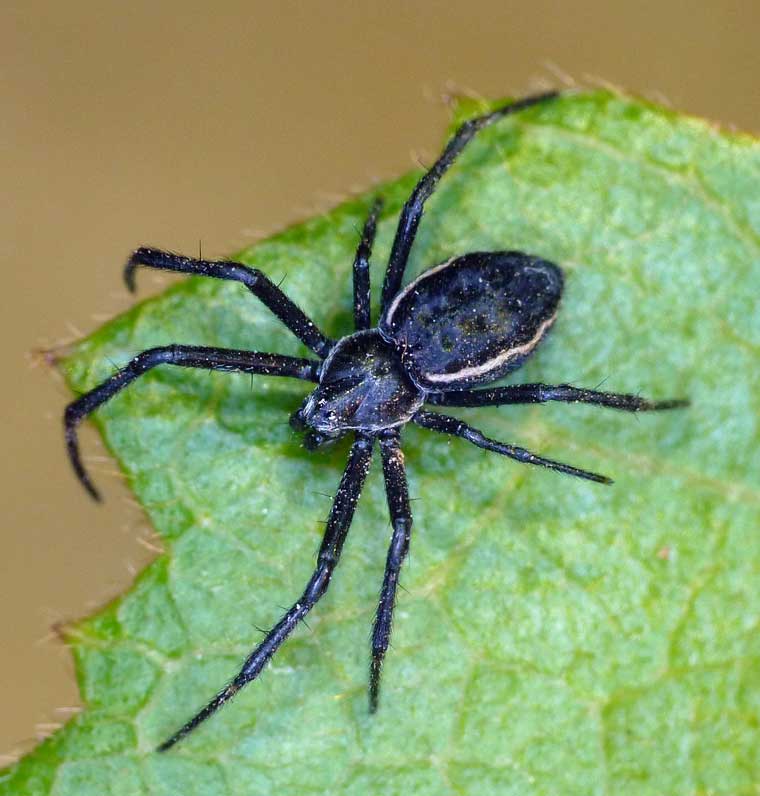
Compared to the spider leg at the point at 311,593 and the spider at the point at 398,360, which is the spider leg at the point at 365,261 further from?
the spider leg at the point at 311,593

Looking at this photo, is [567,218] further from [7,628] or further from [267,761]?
[7,628]

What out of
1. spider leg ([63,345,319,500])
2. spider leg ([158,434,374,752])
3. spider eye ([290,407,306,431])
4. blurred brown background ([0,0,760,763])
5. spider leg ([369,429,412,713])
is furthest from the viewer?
blurred brown background ([0,0,760,763])

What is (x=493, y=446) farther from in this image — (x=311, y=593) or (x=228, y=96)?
(x=228, y=96)

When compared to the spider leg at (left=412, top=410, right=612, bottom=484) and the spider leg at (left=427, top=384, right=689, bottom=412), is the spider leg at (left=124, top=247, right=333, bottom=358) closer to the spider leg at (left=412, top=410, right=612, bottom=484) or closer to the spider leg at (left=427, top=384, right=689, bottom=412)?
the spider leg at (left=412, top=410, right=612, bottom=484)

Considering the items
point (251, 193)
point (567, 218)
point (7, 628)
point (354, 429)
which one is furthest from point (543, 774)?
point (251, 193)

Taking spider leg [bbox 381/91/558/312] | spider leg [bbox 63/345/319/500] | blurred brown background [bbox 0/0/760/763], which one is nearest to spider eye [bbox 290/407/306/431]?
spider leg [bbox 63/345/319/500]

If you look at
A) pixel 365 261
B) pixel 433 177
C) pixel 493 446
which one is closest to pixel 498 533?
pixel 493 446

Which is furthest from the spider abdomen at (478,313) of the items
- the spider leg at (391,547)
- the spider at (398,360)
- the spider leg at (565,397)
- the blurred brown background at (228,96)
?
the blurred brown background at (228,96)
